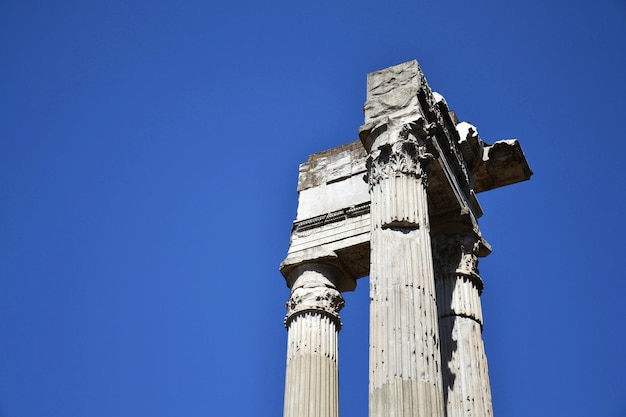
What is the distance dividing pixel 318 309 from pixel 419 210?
459 cm

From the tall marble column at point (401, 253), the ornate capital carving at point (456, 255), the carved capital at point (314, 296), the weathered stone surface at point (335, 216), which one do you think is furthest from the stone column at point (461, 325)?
the carved capital at point (314, 296)

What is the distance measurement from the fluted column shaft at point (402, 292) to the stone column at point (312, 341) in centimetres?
404

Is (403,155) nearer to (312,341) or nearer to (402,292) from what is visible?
(402,292)

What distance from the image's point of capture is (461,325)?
59.1 ft

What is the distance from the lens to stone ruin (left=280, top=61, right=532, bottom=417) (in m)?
14.6

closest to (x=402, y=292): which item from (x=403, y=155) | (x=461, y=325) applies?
(x=403, y=155)

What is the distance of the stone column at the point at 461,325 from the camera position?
16.9 m

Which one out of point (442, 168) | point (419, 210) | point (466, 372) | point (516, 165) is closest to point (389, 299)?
point (419, 210)

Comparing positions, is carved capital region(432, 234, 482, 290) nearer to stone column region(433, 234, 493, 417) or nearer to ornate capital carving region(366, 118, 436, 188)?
stone column region(433, 234, 493, 417)

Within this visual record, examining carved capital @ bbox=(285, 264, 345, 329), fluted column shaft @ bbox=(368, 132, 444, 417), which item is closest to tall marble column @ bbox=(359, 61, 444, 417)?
fluted column shaft @ bbox=(368, 132, 444, 417)

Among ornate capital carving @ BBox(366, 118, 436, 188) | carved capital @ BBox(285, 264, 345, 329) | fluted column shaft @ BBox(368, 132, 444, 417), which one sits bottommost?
fluted column shaft @ BBox(368, 132, 444, 417)

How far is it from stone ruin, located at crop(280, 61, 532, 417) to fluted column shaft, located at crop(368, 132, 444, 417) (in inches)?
0.8

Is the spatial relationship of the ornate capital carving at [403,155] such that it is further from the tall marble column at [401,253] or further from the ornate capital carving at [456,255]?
the ornate capital carving at [456,255]

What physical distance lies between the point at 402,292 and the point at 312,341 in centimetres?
488
